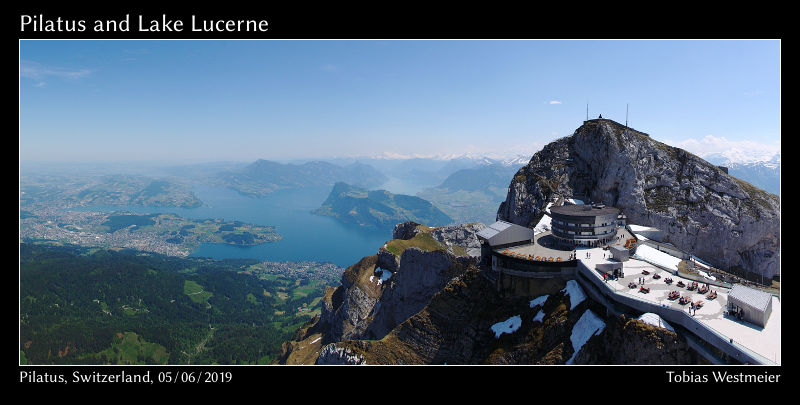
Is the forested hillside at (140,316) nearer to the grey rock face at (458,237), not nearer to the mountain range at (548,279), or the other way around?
the mountain range at (548,279)

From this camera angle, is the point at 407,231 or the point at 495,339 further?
the point at 407,231

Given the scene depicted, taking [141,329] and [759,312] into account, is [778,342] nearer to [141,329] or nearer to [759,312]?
[759,312]

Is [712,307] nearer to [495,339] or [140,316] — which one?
[495,339]

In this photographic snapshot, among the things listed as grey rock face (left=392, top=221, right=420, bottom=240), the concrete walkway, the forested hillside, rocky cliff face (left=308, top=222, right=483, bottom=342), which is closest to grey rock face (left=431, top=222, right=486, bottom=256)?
rocky cliff face (left=308, top=222, right=483, bottom=342)

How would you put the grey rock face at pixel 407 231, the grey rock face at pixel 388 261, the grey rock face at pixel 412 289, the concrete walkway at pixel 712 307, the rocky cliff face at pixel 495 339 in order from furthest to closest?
1. the grey rock face at pixel 407 231
2. the grey rock face at pixel 388 261
3. the grey rock face at pixel 412 289
4. the rocky cliff face at pixel 495 339
5. the concrete walkway at pixel 712 307

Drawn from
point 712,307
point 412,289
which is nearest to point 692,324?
point 712,307

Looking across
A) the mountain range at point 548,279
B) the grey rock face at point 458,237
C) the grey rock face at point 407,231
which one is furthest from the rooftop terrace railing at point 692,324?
the grey rock face at point 407,231

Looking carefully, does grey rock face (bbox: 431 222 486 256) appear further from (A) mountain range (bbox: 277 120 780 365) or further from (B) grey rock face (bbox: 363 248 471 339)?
(B) grey rock face (bbox: 363 248 471 339)
